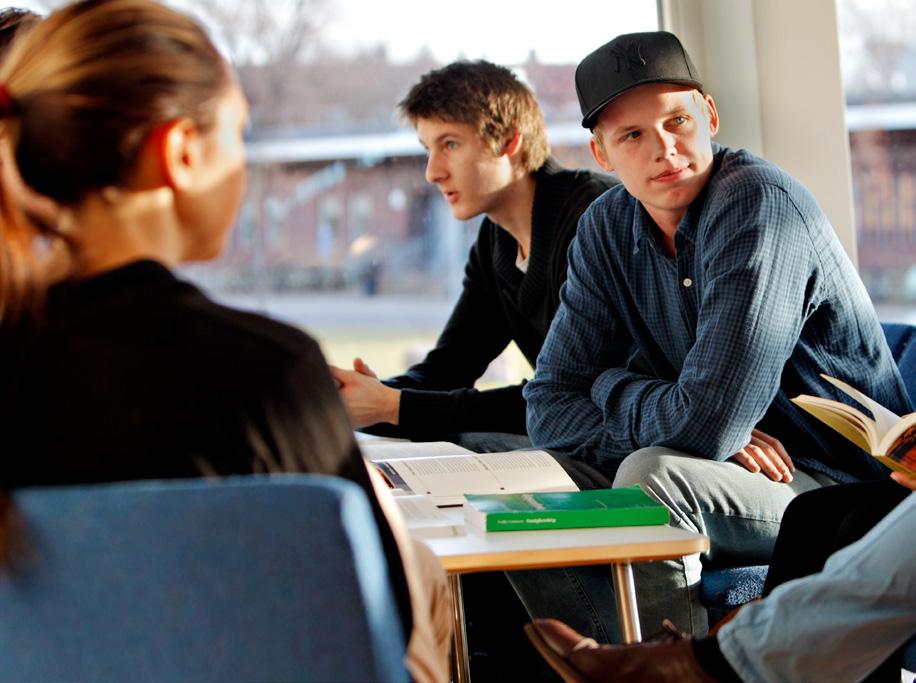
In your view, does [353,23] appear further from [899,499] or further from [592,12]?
[899,499]

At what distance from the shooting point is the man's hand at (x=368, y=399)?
2885 millimetres

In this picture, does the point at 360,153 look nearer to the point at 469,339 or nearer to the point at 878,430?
the point at 469,339

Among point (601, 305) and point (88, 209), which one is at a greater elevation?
point (88, 209)

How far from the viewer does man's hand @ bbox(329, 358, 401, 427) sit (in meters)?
2.88

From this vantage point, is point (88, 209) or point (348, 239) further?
point (348, 239)

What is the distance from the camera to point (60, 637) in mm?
1014

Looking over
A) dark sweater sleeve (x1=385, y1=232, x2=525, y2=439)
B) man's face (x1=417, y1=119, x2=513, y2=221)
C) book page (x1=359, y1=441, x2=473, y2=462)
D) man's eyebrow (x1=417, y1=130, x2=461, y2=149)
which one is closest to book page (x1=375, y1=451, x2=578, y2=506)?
book page (x1=359, y1=441, x2=473, y2=462)

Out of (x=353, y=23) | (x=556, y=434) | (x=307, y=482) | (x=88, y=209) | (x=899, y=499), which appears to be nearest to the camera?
(x=307, y=482)

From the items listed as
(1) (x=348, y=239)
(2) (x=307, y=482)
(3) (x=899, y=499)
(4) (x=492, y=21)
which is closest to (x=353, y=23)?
(4) (x=492, y=21)

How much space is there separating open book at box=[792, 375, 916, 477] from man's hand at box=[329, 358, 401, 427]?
116 cm

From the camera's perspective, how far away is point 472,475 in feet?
6.42

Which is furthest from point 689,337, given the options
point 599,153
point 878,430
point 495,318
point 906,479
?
point 495,318

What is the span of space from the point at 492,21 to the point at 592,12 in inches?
12.6

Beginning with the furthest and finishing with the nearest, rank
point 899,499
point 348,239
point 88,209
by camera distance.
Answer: point 348,239 < point 899,499 < point 88,209
